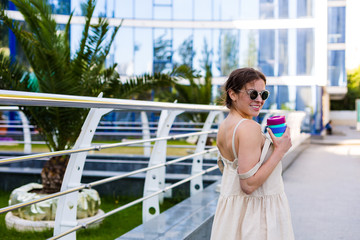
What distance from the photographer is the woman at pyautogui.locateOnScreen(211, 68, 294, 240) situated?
215 centimetres

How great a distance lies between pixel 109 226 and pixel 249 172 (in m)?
4.95

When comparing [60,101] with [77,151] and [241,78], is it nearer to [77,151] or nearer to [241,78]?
[77,151]

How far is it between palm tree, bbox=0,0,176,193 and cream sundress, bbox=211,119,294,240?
4414 mm

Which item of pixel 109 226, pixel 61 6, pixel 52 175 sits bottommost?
pixel 109 226

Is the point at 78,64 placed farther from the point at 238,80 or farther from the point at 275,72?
the point at 275,72

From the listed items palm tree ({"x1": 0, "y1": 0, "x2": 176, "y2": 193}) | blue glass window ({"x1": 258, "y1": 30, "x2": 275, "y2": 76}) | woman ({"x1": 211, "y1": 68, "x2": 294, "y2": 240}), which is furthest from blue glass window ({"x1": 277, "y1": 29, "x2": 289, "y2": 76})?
woman ({"x1": 211, "y1": 68, "x2": 294, "y2": 240})

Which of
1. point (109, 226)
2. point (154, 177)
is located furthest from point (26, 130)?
point (154, 177)

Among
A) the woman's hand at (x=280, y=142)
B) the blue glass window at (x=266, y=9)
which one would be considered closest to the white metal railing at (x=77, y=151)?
the woman's hand at (x=280, y=142)

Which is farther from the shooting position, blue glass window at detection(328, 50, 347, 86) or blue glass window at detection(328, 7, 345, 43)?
blue glass window at detection(328, 7, 345, 43)

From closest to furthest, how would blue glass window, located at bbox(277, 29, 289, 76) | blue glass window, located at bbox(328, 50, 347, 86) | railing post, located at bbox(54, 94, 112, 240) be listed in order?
railing post, located at bbox(54, 94, 112, 240) < blue glass window, located at bbox(277, 29, 289, 76) < blue glass window, located at bbox(328, 50, 347, 86)

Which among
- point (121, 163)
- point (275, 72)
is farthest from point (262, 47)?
point (121, 163)

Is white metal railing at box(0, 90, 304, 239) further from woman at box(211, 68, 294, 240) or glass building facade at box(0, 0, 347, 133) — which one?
glass building facade at box(0, 0, 347, 133)

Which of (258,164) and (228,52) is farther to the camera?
(228,52)

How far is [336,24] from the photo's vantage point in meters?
28.4
